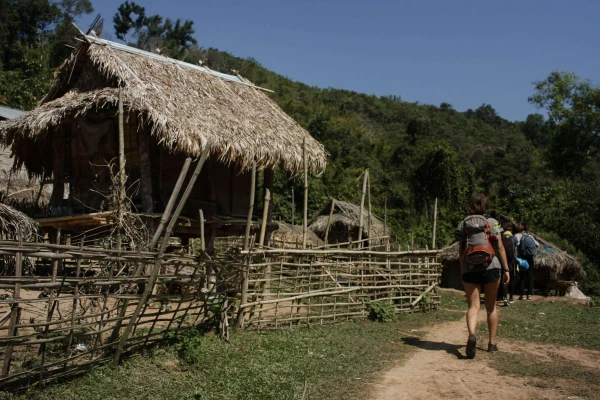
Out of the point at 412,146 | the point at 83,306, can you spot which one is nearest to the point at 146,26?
the point at 412,146

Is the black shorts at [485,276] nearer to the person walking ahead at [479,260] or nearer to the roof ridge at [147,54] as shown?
the person walking ahead at [479,260]

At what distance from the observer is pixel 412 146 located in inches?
1195

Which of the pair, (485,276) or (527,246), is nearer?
(485,276)

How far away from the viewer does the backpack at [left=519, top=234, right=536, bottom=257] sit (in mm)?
10781

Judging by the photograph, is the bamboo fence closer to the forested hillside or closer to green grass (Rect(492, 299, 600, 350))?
green grass (Rect(492, 299, 600, 350))

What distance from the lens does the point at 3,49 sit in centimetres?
3180

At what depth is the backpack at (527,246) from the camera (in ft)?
35.4

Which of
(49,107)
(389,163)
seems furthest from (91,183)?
(389,163)

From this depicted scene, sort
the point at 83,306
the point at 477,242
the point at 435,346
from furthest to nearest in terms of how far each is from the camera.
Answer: the point at 435,346 → the point at 477,242 → the point at 83,306

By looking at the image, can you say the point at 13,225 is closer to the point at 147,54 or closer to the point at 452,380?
the point at 147,54

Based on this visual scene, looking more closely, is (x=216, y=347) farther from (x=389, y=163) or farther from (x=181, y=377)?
(x=389, y=163)

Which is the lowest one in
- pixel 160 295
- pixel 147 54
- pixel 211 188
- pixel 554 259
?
pixel 160 295

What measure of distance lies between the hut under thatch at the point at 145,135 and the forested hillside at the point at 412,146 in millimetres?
2281

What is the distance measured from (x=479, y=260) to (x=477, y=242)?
185 mm
